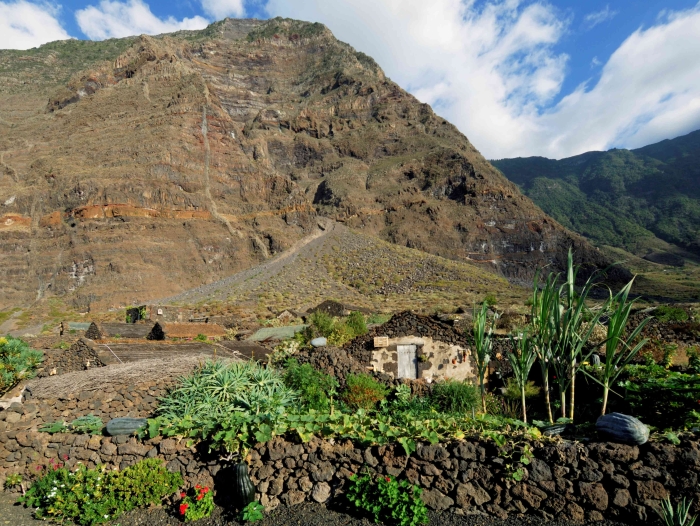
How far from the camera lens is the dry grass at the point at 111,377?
28.7ft

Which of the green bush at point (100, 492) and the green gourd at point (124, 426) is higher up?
the green gourd at point (124, 426)

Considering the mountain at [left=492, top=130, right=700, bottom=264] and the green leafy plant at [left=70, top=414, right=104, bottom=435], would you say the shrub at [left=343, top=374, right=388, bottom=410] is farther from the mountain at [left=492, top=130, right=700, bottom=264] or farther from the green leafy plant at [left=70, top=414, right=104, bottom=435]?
the mountain at [left=492, top=130, right=700, bottom=264]

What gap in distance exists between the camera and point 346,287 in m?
57.9

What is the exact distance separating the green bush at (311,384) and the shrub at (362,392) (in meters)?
0.38

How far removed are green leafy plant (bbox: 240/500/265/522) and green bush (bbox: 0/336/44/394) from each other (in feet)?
26.4

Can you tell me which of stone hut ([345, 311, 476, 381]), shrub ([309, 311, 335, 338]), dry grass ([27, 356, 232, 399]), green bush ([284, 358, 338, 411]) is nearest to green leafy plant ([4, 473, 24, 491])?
dry grass ([27, 356, 232, 399])

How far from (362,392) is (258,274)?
58766 millimetres

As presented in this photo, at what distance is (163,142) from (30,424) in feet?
250

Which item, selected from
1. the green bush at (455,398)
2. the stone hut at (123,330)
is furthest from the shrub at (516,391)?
the stone hut at (123,330)

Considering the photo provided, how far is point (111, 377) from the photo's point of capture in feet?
29.8

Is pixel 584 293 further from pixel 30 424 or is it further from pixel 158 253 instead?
pixel 158 253

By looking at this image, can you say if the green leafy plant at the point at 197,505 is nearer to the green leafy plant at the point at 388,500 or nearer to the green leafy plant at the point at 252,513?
the green leafy plant at the point at 252,513

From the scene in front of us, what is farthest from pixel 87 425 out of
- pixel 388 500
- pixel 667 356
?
pixel 667 356

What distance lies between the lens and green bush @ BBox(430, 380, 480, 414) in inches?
373
